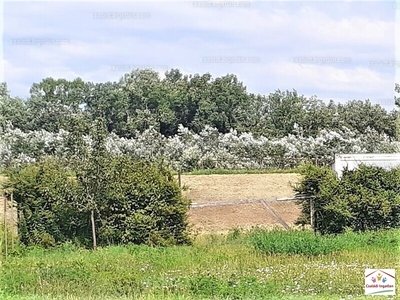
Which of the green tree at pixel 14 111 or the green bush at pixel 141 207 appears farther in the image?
the green tree at pixel 14 111

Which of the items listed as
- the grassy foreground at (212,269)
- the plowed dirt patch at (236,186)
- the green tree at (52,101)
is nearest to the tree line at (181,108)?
the green tree at (52,101)

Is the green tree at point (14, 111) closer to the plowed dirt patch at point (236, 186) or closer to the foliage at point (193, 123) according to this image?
the foliage at point (193, 123)

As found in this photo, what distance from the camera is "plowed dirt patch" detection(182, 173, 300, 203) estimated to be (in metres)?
24.7

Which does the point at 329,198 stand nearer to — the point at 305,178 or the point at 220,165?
the point at 305,178

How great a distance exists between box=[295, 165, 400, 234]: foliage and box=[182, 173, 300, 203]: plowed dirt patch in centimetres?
877

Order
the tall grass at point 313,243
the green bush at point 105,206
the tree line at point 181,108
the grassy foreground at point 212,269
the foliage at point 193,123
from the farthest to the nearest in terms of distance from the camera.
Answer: the tree line at point 181,108, the foliage at point 193,123, the green bush at point 105,206, the tall grass at point 313,243, the grassy foreground at point 212,269

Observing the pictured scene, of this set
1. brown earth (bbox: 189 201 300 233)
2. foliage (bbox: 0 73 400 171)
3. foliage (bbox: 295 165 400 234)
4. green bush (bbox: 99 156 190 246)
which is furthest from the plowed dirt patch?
green bush (bbox: 99 156 190 246)

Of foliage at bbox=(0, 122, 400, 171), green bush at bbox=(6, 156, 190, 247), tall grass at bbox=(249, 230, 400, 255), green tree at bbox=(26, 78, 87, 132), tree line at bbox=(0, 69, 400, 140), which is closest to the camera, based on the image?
tall grass at bbox=(249, 230, 400, 255)

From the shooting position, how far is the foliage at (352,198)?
561 inches

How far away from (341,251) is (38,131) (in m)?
25.6

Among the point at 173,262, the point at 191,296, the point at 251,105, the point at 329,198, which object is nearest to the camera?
the point at 191,296

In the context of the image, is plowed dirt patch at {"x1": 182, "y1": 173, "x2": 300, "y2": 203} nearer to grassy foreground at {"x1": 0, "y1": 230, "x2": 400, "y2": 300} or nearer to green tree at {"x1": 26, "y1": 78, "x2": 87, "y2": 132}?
green tree at {"x1": 26, "y1": 78, "x2": 87, "y2": 132}

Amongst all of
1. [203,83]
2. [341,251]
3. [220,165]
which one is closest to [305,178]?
[341,251]

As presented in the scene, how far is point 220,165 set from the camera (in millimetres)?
32906
